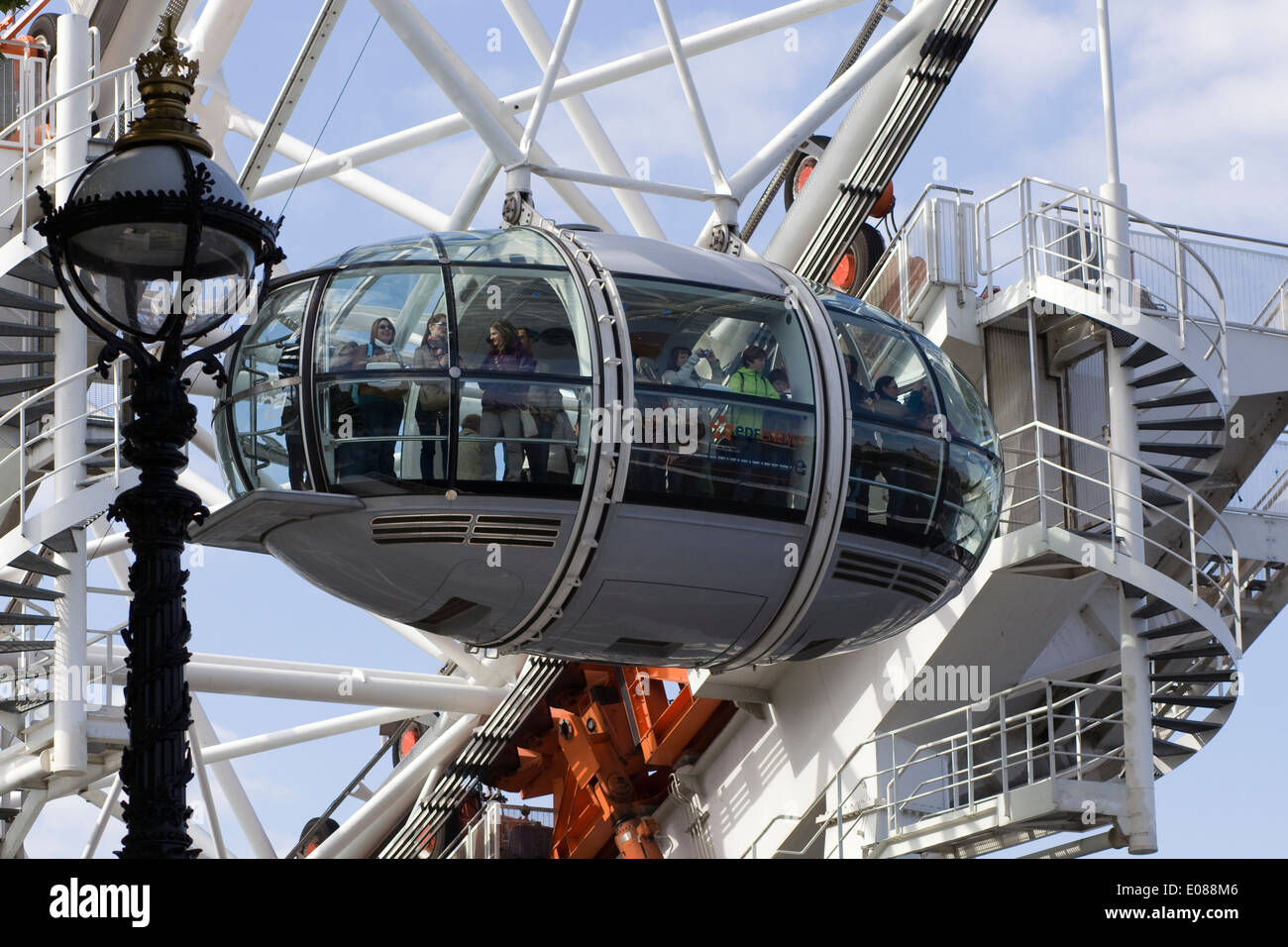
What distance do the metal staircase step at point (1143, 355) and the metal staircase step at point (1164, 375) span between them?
0.54 feet

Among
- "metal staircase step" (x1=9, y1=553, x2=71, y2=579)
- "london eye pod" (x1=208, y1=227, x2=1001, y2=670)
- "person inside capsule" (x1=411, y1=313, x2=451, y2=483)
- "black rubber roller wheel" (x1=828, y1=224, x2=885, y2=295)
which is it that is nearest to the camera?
"person inside capsule" (x1=411, y1=313, x2=451, y2=483)

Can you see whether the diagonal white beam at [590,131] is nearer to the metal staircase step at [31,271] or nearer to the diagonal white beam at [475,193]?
the diagonal white beam at [475,193]

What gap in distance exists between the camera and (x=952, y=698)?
936 inches

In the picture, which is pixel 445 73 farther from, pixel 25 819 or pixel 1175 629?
pixel 25 819

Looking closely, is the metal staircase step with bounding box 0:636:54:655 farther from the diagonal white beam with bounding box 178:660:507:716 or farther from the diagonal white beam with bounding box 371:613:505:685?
the diagonal white beam with bounding box 371:613:505:685

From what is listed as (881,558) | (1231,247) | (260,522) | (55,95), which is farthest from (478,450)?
(1231,247)

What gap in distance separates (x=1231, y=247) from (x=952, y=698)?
6160mm

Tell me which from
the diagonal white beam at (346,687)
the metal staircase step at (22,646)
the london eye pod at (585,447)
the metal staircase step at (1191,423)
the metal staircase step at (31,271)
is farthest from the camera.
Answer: the diagonal white beam at (346,687)

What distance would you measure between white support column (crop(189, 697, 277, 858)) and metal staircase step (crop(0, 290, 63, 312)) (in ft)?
31.1

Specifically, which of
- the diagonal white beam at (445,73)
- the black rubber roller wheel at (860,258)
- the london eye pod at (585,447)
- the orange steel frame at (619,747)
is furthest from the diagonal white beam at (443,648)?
the london eye pod at (585,447)

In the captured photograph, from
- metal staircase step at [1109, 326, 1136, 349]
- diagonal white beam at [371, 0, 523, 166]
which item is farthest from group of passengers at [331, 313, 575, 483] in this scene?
metal staircase step at [1109, 326, 1136, 349]

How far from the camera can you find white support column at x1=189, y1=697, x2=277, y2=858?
30.1 metres

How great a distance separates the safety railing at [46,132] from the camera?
2147 cm
